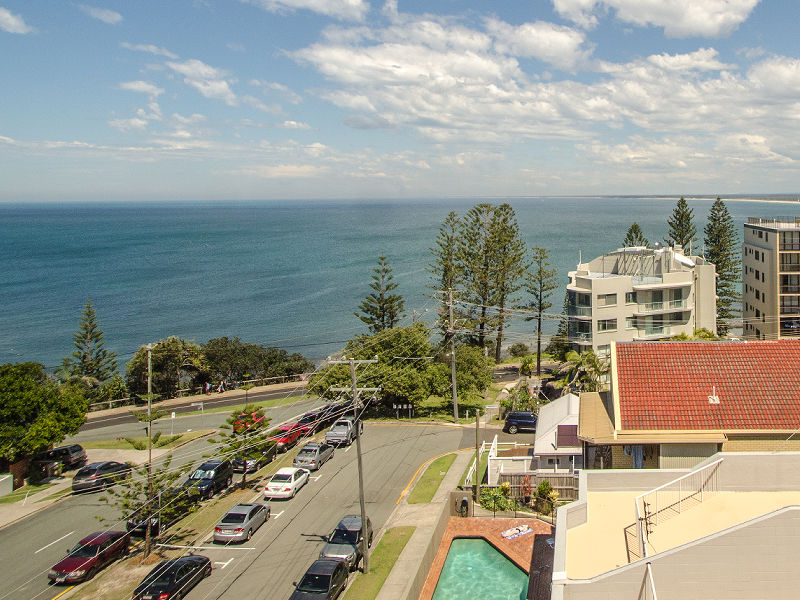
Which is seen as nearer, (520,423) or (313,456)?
Result: (313,456)

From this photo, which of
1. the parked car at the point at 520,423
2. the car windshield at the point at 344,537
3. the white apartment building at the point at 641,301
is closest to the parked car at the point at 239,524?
the car windshield at the point at 344,537

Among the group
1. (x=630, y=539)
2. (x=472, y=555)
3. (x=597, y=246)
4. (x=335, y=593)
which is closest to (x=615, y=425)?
(x=630, y=539)

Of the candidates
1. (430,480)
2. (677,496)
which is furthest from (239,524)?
(677,496)

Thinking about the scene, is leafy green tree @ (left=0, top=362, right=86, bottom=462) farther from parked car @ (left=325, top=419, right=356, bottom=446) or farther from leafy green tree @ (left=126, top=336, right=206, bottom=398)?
leafy green tree @ (left=126, top=336, right=206, bottom=398)

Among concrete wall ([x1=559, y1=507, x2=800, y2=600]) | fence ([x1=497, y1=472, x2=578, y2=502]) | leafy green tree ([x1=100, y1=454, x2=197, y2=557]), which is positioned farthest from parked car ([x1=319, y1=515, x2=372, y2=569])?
concrete wall ([x1=559, y1=507, x2=800, y2=600])

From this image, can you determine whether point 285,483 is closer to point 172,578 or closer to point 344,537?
point 344,537
